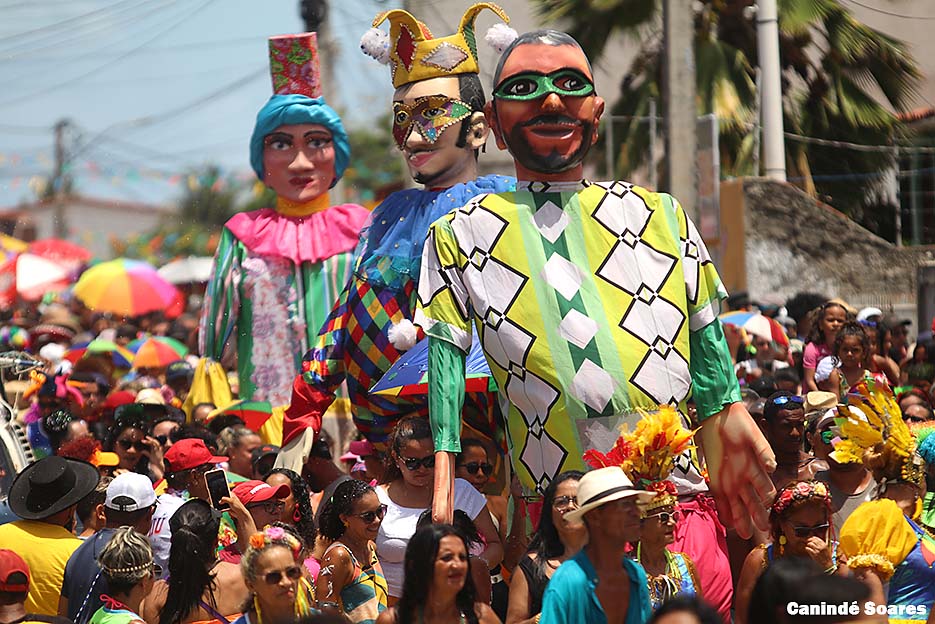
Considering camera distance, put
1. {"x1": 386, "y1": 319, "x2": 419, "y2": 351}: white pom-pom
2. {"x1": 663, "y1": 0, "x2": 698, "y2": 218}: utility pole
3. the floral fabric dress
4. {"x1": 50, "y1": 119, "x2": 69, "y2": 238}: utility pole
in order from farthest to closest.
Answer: {"x1": 50, "y1": 119, "x2": 69, "y2": 238}: utility pole < {"x1": 663, "y1": 0, "x2": 698, "y2": 218}: utility pole < the floral fabric dress < {"x1": 386, "y1": 319, "x2": 419, "y2": 351}: white pom-pom

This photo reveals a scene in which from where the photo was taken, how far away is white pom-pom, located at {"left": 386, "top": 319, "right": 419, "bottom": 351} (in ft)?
21.0

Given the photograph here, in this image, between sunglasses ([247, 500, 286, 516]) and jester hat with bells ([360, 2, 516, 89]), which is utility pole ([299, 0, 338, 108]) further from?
sunglasses ([247, 500, 286, 516])

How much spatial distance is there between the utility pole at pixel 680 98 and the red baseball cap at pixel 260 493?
580 centimetres

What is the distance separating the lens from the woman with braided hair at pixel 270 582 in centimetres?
454

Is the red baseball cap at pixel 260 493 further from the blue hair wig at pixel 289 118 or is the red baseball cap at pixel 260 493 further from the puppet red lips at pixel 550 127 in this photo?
the blue hair wig at pixel 289 118

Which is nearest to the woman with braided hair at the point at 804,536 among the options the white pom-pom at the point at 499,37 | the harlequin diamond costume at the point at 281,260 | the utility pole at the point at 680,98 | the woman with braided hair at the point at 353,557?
the woman with braided hair at the point at 353,557

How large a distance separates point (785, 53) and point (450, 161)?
14.5 metres

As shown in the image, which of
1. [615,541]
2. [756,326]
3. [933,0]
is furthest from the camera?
[933,0]

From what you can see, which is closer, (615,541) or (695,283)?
(615,541)

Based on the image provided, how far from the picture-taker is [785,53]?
67.1 ft

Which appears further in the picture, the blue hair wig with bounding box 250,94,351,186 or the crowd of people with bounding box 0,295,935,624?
the blue hair wig with bounding box 250,94,351,186

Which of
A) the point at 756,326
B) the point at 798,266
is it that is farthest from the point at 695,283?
the point at 798,266

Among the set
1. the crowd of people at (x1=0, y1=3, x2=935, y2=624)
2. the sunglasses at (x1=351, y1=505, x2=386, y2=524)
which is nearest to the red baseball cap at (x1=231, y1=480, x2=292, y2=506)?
the crowd of people at (x1=0, y1=3, x2=935, y2=624)

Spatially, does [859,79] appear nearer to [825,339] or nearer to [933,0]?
[933,0]
